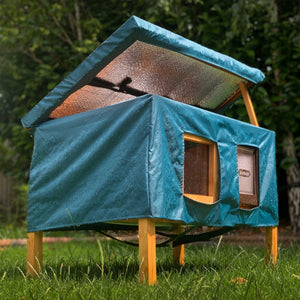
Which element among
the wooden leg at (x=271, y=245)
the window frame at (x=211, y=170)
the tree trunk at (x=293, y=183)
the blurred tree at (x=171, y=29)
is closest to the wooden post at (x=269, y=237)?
the wooden leg at (x=271, y=245)

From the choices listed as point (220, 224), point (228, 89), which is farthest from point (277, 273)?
point (228, 89)

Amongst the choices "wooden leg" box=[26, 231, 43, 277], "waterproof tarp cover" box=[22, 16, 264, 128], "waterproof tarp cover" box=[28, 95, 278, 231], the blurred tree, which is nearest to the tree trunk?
the blurred tree

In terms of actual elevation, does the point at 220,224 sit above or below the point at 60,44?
below

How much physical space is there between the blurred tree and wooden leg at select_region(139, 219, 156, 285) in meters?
2.62

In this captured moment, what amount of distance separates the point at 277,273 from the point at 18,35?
4.44 m

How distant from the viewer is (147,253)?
1.99 meters

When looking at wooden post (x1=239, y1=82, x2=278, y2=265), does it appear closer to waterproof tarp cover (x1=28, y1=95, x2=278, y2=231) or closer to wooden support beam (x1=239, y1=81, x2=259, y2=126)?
wooden support beam (x1=239, y1=81, x2=259, y2=126)

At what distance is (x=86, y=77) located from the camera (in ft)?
7.79

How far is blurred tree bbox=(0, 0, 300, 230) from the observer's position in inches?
179

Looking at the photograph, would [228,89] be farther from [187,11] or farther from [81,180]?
[187,11]

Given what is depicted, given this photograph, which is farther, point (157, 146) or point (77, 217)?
point (77, 217)

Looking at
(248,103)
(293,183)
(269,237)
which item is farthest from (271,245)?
(293,183)

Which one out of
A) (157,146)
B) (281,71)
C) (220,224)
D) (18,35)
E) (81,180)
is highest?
(18,35)

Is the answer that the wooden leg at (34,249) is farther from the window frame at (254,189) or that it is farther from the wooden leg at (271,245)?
the wooden leg at (271,245)
